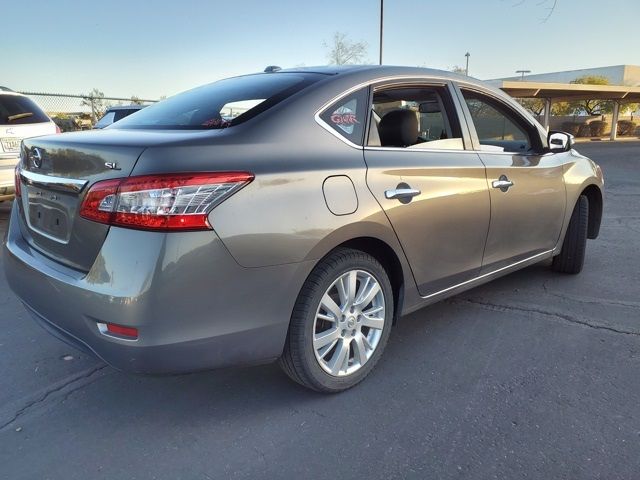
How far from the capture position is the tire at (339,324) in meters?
2.48

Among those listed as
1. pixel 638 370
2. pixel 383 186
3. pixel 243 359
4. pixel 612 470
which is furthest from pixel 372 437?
pixel 638 370

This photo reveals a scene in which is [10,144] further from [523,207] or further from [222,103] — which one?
[523,207]

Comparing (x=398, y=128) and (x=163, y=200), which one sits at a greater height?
(x=398, y=128)

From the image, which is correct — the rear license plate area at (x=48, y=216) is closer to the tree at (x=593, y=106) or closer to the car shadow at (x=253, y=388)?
the car shadow at (x=253, y=388)

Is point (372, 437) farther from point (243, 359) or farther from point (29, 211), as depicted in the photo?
point (29, 211)

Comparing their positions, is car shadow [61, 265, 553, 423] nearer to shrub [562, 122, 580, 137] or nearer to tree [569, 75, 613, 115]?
shrub [562, 122, 580, 137]

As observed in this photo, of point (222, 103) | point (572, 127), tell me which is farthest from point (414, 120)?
point (572, 127)

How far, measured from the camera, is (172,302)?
207cm

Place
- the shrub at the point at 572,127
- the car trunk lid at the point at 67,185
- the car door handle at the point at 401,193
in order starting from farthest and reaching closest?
the shrub at the point at 572,127
the car door handle at the point at 401,193
the car trunk lid at the point at 67,185

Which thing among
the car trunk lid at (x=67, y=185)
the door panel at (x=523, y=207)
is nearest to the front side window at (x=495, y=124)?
the door panel at (x=523, y=207)

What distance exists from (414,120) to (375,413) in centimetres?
167

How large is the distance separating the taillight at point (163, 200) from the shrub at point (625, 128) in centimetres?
5361

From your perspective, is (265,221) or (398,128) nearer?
(265,221)

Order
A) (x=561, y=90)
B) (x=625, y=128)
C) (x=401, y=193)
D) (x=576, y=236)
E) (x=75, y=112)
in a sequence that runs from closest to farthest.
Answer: (x=401, y=193)
(x=576, y=236)
(x=75, y=112)
(x=561, y=90)
(x=625, y=128)
